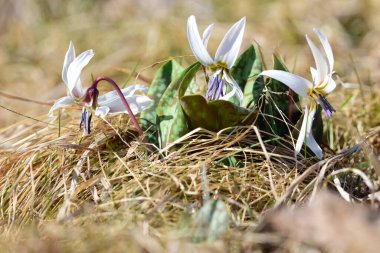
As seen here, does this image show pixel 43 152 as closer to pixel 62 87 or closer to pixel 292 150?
pixel 292 150

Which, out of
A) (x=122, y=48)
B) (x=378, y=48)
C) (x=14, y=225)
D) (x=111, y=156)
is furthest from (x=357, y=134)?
(x=122, y=48)

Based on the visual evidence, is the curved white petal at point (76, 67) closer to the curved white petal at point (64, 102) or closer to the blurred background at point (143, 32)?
the curved white petal at point (64, 102)

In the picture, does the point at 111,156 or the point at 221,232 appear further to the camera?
the point at 111,156

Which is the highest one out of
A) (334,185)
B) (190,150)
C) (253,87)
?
(253,87)

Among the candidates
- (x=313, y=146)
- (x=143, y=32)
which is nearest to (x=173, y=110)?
(x=313, y=146)

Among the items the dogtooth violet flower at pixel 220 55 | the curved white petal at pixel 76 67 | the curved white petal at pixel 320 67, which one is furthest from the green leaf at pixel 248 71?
the curved white petal at pixel 76 67

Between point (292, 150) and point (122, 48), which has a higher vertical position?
point (122, 48)
